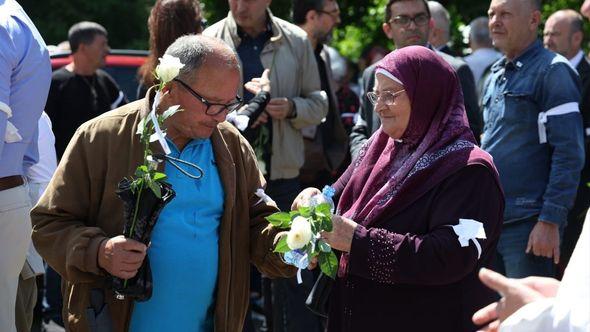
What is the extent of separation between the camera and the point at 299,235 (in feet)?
11.3

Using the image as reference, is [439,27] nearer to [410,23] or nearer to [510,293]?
[410,23]

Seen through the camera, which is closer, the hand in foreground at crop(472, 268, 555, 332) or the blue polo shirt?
the hand in foreground at crop(472, 268, 555, 332)

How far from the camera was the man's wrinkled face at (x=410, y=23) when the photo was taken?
20.5 ft

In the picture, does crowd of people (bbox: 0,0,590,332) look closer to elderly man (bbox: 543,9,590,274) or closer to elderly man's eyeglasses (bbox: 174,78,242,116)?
elderly man's eyeglasses (bbox: 174,78,242,116)

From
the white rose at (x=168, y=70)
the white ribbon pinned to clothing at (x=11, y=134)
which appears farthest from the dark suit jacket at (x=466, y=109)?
the white rose at (x=168, y=70)

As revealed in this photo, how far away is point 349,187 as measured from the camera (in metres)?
4.17

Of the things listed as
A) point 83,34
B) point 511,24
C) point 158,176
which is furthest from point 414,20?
point 83,34

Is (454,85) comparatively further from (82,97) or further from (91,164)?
(82,97)

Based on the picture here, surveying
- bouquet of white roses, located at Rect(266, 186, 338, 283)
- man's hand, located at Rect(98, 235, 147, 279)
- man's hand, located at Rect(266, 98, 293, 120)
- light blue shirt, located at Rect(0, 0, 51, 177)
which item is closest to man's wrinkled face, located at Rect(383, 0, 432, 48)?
man's hand, located at Rect(266, 98, 293, 120)

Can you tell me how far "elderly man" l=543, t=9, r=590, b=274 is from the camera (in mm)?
6500

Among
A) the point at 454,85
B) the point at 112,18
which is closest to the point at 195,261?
the point at 454,85

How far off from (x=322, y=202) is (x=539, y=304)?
3.99 feet

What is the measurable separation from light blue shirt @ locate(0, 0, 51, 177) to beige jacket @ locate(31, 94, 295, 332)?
81 cm

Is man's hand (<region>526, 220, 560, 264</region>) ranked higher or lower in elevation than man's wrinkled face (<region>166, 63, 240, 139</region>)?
lower
